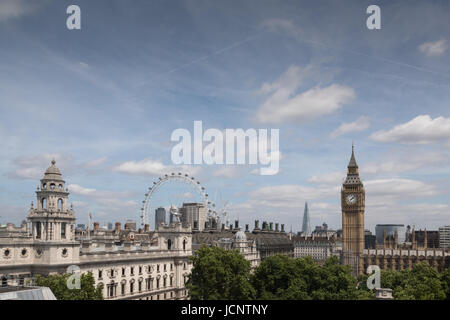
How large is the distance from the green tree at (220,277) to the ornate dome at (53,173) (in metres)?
28.4

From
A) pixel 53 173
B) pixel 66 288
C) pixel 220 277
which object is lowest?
pixel 220 277

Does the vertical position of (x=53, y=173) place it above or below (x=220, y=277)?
above

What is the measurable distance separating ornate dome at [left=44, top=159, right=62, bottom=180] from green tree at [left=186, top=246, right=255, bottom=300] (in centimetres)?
2842

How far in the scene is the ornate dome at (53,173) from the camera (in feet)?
265

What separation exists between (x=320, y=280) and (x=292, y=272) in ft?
17.6

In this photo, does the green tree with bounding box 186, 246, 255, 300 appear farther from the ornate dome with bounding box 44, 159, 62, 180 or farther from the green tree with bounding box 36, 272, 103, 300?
the ornate dome with bounding box 44, 159, 62, 180

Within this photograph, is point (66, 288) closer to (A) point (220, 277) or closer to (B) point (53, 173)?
(B) point (53, 173)

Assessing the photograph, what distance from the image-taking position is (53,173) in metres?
81.1

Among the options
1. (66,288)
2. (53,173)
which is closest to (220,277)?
(66,288)

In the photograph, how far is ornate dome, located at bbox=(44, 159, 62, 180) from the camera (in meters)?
80.7

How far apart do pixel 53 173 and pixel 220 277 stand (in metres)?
34.2

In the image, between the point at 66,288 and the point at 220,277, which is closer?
the point at 66,288
